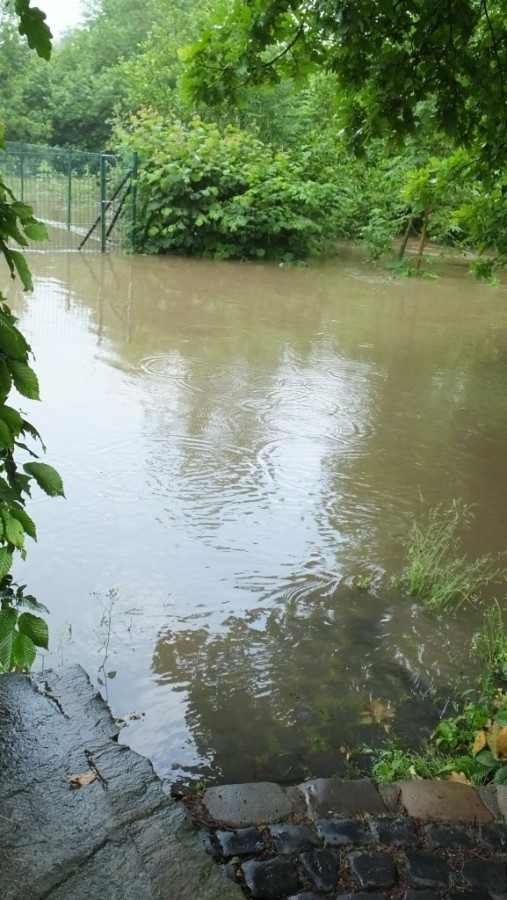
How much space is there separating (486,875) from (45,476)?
76.0 inches

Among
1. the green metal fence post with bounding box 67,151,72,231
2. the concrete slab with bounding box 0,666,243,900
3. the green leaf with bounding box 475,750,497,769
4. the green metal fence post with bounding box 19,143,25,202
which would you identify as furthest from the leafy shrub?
the concrete slab with bounding box 0,666,243,900

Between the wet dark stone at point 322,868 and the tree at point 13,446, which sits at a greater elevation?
the tree at point 13,446

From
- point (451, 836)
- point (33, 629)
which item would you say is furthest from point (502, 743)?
point (33, 629)

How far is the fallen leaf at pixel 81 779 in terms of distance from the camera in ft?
8.02

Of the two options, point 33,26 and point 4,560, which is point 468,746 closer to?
point 4,560

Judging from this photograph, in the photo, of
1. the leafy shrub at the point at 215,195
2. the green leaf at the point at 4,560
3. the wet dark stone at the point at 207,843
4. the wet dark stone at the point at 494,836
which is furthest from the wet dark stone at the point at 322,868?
the leafy shrub at the point at 215,195

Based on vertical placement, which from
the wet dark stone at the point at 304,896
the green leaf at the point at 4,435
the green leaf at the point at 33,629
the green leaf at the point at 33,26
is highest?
the green leaf at the point at 33,26

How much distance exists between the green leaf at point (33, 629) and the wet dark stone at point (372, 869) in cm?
132

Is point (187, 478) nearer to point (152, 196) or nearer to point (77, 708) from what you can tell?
point (77, 708)

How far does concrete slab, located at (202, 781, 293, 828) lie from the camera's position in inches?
104

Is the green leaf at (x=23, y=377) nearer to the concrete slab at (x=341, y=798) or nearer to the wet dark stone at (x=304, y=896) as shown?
the wet dark stone at (x=304, y=896)

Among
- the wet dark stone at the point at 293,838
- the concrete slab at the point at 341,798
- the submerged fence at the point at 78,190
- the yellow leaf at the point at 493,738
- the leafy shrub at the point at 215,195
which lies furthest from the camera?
the leafy shrub at the point at 215,195

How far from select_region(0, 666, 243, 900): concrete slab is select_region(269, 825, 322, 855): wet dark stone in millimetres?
380

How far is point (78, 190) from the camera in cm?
1648
